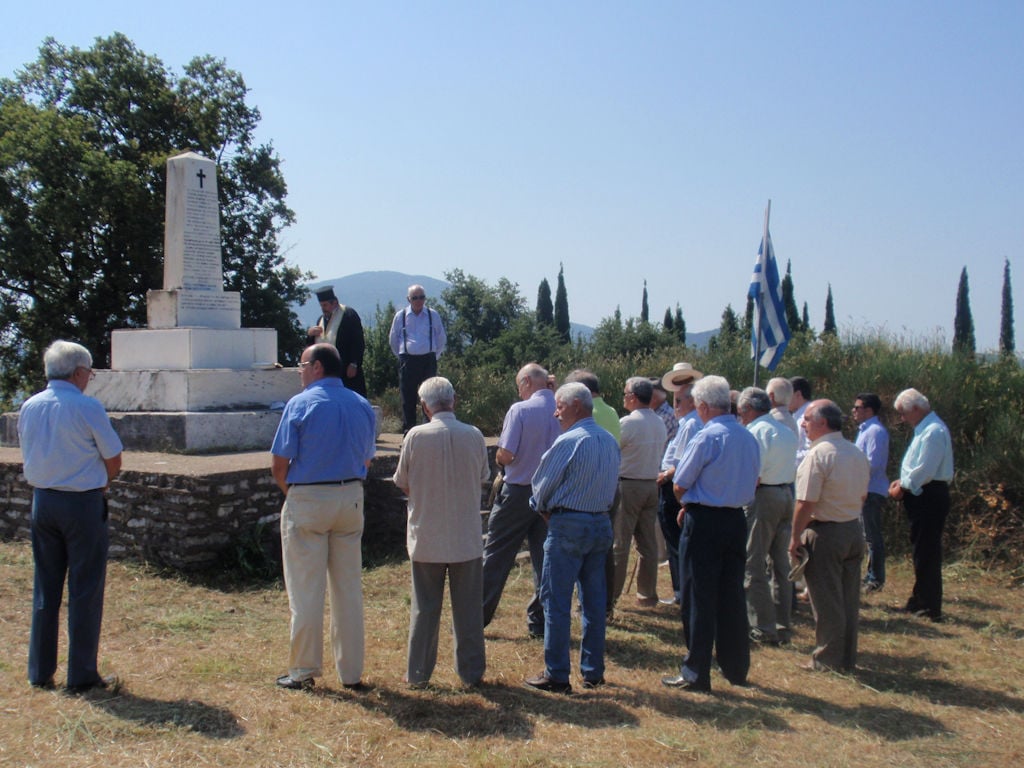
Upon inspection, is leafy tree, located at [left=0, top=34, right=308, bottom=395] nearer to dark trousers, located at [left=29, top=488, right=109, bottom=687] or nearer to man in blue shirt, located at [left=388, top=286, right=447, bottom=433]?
man in blue shirt, located at [left=388, top=286, right=447, bottom=433]

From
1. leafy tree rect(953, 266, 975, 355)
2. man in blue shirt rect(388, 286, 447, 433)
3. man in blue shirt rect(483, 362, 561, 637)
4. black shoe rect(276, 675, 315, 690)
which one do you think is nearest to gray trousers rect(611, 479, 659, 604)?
man in blue shirt rect(483, 362, 561, 637)

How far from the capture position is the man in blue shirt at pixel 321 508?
4.77m

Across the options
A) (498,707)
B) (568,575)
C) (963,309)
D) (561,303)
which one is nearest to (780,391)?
(568,575)

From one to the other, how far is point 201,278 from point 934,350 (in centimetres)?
927

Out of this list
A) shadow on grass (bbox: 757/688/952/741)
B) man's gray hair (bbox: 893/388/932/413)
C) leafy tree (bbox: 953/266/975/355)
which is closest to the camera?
shadow on grass (bbox: 757/688/952/741)

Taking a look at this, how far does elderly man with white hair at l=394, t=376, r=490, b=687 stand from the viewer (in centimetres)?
489

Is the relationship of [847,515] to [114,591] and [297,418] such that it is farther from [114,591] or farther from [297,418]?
[114,591]

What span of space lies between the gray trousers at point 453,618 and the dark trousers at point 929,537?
4.03 metres

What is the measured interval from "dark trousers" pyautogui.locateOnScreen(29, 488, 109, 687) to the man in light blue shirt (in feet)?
13.6

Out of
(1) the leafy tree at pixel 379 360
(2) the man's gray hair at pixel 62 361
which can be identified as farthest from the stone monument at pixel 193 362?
(1) the leafy tree at pixel 379 360

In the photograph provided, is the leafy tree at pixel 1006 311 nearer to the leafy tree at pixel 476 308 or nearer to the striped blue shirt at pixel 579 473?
the leafy tree at pixel 476 308

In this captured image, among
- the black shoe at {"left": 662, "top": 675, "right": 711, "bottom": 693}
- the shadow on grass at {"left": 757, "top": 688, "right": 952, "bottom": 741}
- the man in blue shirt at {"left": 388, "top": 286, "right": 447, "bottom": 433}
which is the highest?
the man in blue shirt at {"left": 388, "top": 286, "right": 447, "bottom": 433}

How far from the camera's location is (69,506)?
4.70 m

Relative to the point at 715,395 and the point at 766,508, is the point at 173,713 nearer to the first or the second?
the point at 715,395
